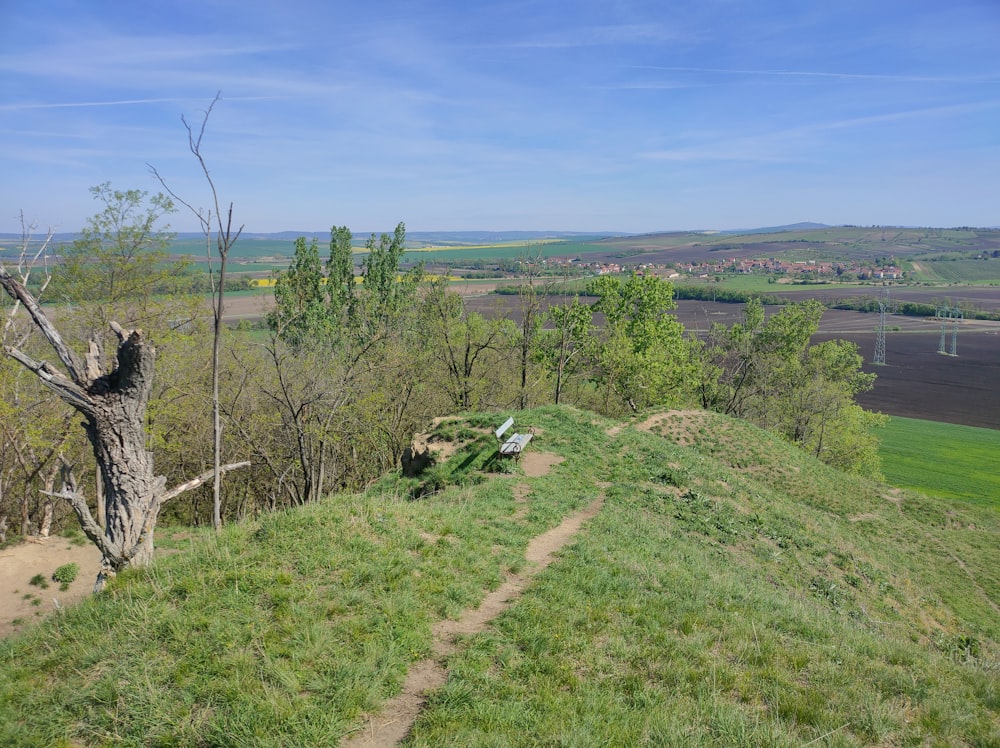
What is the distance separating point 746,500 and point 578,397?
20319 millimetres

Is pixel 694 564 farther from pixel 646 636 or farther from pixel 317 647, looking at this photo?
pixel 317 647

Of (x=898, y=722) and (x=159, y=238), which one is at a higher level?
(x=159, y=238)

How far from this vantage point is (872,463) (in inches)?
1524

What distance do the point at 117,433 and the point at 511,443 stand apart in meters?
10.8

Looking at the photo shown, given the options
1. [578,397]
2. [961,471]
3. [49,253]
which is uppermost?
[49,253]

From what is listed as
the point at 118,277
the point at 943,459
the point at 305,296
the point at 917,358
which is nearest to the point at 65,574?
the point at 118,277

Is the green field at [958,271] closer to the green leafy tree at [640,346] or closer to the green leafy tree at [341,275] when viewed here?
the green leafy tree at [640,346]

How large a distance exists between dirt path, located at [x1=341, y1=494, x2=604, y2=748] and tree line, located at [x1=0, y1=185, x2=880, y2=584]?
4.25 meters

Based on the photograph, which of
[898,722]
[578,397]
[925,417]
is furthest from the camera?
[925,417]

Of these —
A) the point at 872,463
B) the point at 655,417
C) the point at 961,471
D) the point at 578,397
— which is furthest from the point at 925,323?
the point at 655,417

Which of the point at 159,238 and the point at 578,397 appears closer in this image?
the point at 159,238

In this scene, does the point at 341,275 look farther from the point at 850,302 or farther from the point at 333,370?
the point at 850,302

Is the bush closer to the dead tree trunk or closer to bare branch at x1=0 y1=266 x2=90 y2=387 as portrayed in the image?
the dead tree trunk

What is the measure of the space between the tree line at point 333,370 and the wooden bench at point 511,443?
21.1 feet
